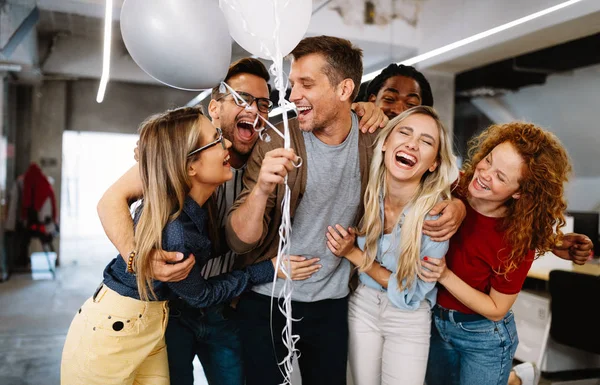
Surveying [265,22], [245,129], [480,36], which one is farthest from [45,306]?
[480,36]

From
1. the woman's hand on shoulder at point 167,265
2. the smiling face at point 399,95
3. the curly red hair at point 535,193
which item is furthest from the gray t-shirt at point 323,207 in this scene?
the smiling face at point 399,95

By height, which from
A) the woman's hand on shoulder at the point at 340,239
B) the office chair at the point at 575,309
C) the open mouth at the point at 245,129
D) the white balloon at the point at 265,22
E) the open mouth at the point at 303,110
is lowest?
the office chair at the point at 575,309

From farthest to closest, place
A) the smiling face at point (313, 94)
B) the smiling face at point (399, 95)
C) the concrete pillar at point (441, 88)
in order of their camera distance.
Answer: the concrete pillar at point (441, 88) < the smiling face at point (399, 95) < the smiling face at point (313, 94)

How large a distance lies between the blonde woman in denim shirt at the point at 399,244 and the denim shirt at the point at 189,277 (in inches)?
14.5

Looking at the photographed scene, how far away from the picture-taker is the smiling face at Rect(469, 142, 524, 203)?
1.61 meters

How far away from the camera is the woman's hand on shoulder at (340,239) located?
5.26ft

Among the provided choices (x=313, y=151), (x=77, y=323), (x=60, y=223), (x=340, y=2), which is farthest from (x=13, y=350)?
(x=340, y=2)

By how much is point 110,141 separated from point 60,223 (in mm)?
814

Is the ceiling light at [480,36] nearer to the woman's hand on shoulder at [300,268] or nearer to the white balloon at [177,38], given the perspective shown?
the white balloon at [177,38]

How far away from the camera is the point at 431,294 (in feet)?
5.58

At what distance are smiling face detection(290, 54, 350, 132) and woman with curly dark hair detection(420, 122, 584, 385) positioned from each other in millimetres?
535

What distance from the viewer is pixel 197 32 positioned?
158cm

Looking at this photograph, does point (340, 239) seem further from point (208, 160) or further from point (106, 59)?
point (106, 59)

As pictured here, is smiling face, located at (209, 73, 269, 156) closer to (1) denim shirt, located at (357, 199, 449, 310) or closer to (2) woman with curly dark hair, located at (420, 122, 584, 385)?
(1) denim shirt, located at (357, 199, 449, 310)
